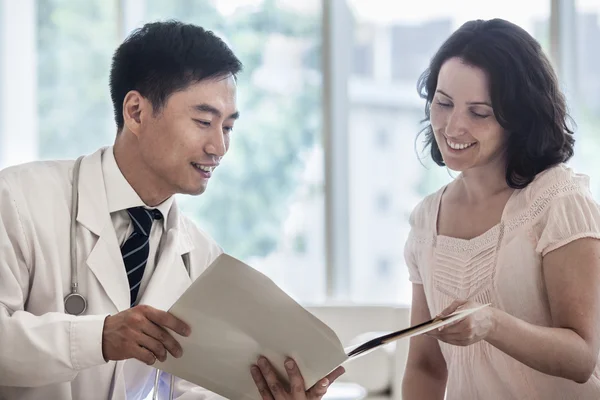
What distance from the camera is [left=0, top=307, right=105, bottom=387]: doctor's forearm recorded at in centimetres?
152

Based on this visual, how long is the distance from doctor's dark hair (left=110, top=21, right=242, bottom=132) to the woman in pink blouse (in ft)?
1.87

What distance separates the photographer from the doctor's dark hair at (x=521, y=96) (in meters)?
1.79

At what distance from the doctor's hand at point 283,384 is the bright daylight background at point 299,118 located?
8.75 ft

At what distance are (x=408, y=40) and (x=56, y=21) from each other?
2.08 metres

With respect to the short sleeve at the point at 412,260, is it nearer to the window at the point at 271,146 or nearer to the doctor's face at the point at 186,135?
the doctor's face at the point at 186,135

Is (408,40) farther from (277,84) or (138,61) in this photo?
(138,61)

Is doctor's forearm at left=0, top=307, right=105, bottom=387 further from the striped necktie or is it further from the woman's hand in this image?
the woman's hand

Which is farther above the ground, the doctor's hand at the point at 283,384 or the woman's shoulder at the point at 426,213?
the woman's shoulder at the point at 426,213

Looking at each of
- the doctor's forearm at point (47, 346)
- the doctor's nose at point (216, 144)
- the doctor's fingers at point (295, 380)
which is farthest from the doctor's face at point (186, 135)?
the doctor's fingers at point (295, 380)

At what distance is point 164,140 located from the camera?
1888mm

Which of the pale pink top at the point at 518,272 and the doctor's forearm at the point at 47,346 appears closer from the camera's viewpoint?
the doctor's forearm at the point at 47,346

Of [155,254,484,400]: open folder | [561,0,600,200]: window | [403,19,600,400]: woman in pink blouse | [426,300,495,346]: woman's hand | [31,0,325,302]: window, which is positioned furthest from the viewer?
[31,0,325,302]: window

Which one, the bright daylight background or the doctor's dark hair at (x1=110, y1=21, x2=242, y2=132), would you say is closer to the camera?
the doctor's dark hair at (x1=110, y1=21, x2=242, y2=132)

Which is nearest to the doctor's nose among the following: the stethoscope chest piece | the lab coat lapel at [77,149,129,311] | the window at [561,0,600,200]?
the lab coat lapel at [77,149,129,311]
